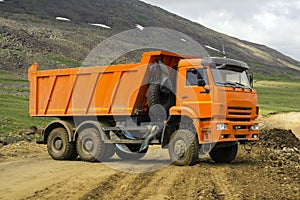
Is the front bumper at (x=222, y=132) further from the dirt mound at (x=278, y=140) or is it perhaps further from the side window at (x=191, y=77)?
the dirt mound at (x=278, y=140)

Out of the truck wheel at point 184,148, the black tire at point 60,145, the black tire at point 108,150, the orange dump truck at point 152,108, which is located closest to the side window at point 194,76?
the orange dump truck at point 152,108

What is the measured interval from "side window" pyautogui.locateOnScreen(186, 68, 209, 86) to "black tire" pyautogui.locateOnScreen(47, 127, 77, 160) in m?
4.88

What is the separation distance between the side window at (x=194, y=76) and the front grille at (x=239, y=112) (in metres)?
1.14

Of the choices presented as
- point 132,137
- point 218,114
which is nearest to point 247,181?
point 218,114

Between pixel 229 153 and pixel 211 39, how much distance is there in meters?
172

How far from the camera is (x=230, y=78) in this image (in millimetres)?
15070

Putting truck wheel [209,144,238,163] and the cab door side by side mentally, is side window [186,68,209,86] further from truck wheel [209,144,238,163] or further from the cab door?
truck wheel [209,144,238,163]

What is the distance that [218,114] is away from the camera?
46.7 ft

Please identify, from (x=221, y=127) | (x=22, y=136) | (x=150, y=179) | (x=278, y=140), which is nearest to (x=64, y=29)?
(x=22, y=136)

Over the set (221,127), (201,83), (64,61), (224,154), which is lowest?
(224,154)

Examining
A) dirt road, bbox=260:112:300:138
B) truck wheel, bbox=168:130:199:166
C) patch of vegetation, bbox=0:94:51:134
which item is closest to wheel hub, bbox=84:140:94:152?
truck wheel, bbox=168:130:199:166

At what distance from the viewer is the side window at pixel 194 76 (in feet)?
48.3

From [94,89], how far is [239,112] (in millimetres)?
4988

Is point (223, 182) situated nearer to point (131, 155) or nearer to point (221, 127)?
point (221, 127)
